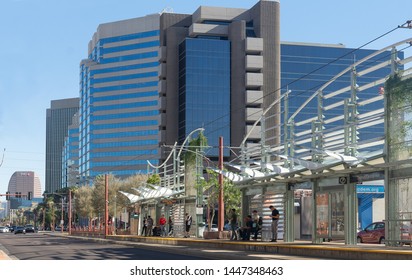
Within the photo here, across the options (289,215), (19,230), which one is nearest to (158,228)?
(289,215)

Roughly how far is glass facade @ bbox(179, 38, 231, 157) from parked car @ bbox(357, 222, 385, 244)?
91998 millimetres

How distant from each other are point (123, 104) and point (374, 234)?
141m

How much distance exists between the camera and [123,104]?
599 feet

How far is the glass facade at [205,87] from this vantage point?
140 metres

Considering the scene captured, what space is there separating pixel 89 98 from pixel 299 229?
471ft

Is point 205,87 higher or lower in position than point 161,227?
higher

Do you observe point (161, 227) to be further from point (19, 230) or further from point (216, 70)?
point (216, 70)

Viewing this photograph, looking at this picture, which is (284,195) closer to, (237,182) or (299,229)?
(237,182)

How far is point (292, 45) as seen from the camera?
166 m

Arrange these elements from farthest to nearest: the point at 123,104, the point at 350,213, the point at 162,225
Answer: the point at 123,104, the point at 162,225, the point at 350,213

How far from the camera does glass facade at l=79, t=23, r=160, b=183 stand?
178000mm

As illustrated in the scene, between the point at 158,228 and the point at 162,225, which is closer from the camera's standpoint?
the point at 162,225

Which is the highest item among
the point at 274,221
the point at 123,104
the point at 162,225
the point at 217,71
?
the point at 217,71

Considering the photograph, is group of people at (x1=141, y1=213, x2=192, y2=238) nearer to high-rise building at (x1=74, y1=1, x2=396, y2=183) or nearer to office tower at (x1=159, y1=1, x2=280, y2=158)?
high-rise building at (x1=74, y1=1, x2=396, y2=183)
